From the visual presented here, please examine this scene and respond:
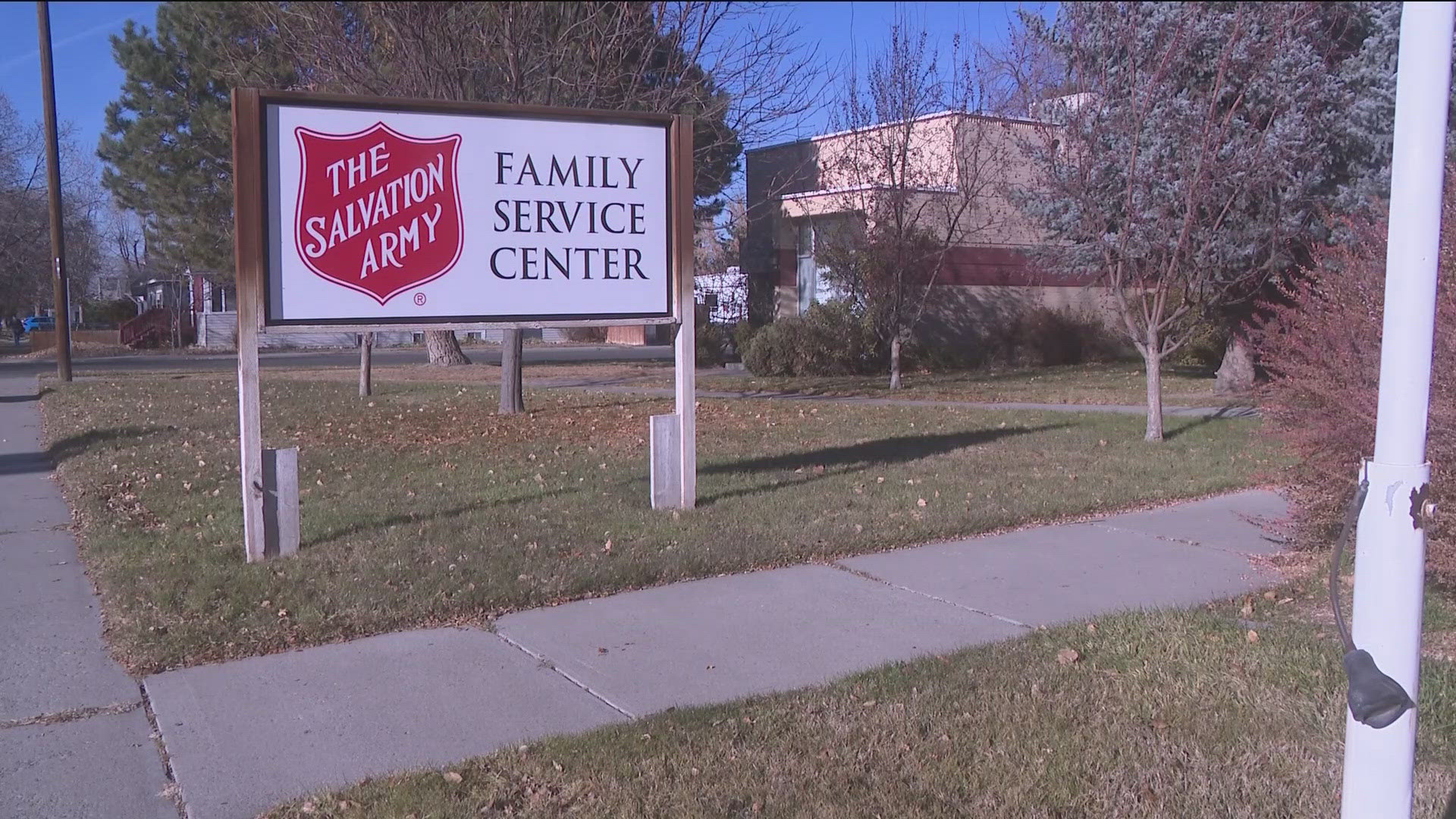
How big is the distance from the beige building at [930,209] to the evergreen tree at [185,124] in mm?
6495

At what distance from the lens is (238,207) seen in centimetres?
738

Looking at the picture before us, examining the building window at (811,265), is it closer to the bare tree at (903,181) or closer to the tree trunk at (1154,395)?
the bare tree at (903,181)

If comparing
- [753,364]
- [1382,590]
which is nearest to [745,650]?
[1382,590]

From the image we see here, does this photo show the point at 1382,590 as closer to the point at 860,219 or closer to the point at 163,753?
the point at 163,753

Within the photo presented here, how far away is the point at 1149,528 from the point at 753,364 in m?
15.0

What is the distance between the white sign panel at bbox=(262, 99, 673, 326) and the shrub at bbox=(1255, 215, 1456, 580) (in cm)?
417

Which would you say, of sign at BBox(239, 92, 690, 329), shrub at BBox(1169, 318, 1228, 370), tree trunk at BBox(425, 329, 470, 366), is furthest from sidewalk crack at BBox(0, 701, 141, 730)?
tree trunk at BBox(425, 329, 470, 366)

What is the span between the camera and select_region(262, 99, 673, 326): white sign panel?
764cm

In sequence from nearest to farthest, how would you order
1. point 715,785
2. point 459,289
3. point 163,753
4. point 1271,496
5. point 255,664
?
point 715,785
point 163,753
point 255,664
point 459,289
point 1271,496

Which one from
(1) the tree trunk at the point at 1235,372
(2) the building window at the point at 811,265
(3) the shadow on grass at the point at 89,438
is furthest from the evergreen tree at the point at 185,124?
(1) the tree trunk at the point at 1235,372

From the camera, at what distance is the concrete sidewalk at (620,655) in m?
4.58

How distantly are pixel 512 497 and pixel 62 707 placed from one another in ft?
13.9

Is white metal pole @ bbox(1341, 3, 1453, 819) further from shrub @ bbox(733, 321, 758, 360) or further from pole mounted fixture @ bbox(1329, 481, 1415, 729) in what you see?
shrub @ bbox(733, 321, 758, 360)

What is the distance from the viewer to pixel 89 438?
12.6 m
